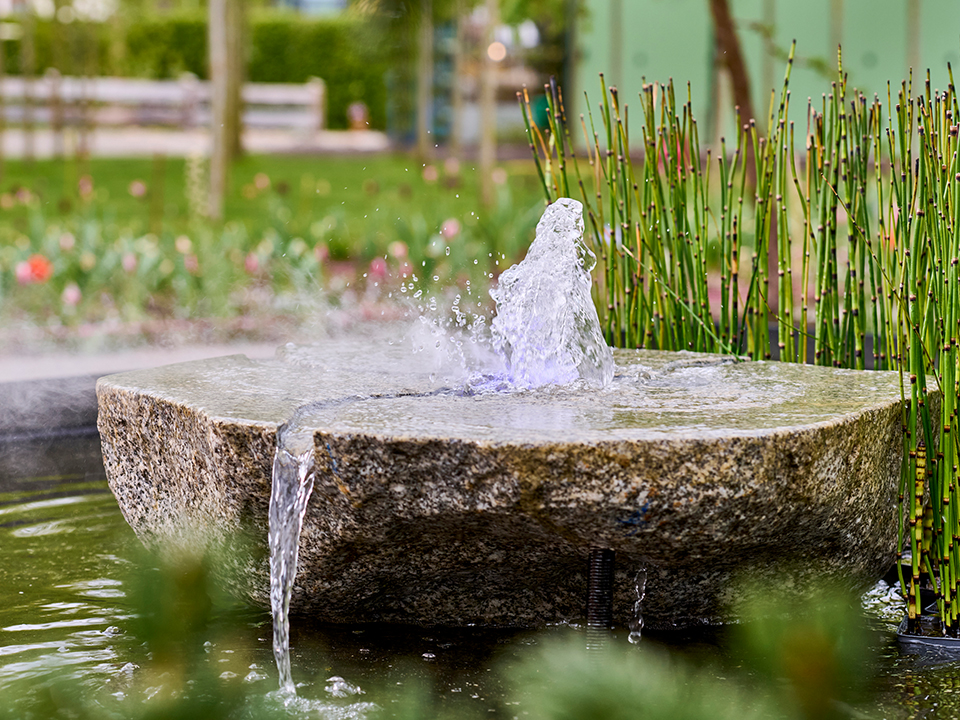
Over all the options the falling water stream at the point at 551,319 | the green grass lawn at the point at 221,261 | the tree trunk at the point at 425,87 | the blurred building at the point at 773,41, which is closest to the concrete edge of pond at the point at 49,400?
the green grass lawn at the point at 221,261

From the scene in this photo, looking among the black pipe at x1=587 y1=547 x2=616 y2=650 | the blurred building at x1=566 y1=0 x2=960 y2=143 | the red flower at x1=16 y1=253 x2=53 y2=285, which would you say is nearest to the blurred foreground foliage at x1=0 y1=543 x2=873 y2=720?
the black pipe at x1=587 y1=547 x2=616 y2=650

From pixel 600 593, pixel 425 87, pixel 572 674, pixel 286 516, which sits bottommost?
pixel 600 593

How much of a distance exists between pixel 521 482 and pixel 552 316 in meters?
0.55

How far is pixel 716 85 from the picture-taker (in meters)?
7.54

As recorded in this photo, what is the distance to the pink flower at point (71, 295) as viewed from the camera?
12.3 feet

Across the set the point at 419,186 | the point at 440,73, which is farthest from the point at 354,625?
the point at 440,73

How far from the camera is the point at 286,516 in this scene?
1511mm

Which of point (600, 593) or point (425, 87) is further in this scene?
point (425, 87)

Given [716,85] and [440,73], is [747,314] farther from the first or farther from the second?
[440,73]

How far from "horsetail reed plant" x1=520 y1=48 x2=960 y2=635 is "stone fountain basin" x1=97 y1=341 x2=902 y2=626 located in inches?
2.8

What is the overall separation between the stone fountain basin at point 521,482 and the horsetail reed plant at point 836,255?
Answer: 71mm

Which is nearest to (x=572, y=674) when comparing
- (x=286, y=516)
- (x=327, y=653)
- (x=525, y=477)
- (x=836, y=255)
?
(x=525, y=477)

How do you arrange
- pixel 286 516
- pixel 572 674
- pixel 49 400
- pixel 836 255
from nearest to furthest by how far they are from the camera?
pixel 572 674, pixel 286 516, pixel 836 255, pixel 49 400

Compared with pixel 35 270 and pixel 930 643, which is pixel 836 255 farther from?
pixel 35 270
